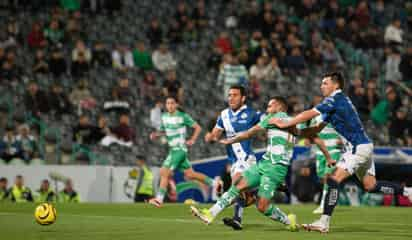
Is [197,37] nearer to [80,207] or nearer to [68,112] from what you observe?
[68,112]

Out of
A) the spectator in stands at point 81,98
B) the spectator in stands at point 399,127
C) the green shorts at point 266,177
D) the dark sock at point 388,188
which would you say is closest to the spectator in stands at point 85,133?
the spectator in stands at point 81,98

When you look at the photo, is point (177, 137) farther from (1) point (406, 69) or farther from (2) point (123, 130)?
(1) point (406, 69)

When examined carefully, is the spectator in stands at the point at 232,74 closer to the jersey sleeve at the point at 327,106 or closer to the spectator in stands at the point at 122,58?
the spectator in stands at the point at 122,58

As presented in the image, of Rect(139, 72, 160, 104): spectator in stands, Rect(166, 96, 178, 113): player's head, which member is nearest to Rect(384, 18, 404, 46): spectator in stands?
Rect(139, 72, 160, 104): spectator in stands

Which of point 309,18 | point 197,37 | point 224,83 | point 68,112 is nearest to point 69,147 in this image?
point 68,112

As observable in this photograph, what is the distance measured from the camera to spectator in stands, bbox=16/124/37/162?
27.1 metres

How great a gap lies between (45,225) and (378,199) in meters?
14.0

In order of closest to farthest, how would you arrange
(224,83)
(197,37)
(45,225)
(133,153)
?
(45,225) → (133,153) → (224,83) → (197,37)

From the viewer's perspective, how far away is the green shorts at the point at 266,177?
14.8m

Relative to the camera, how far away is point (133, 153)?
2892cm

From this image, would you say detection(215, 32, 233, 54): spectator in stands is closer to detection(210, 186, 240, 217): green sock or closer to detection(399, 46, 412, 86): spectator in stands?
detection(399, 46, 412, 86): spectator in stands

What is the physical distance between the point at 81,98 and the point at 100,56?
7.16 ft

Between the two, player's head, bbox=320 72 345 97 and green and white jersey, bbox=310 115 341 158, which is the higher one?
player's head, bbox=320 72 345 97

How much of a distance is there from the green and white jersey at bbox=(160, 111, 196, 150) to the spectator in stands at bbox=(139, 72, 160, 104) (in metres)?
7.38
